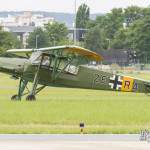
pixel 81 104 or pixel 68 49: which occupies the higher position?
pixel 68 49

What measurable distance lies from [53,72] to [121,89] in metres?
3.29

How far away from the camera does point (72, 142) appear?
17219 mm

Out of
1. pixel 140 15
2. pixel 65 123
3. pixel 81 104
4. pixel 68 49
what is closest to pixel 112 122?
pixel 65 123

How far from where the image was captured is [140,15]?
173 m

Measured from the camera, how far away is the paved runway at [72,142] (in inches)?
640

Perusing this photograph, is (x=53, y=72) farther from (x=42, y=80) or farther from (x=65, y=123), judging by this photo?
(x=65, y=123)

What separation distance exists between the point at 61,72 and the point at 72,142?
14.9 m

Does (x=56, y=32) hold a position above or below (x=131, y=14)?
below

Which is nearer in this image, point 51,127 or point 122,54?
point 51,127

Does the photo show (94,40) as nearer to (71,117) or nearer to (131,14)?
(131,14)

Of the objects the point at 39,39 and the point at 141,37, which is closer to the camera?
the point at 141,37

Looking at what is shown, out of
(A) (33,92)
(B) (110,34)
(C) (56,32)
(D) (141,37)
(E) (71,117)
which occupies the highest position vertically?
(E) (71,117)

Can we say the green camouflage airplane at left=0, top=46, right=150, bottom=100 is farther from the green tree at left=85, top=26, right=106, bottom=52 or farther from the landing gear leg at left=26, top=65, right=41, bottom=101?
the green tree at left=85, top=26, right=106, bottom=52

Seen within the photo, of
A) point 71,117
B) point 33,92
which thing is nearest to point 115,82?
point 33,92
